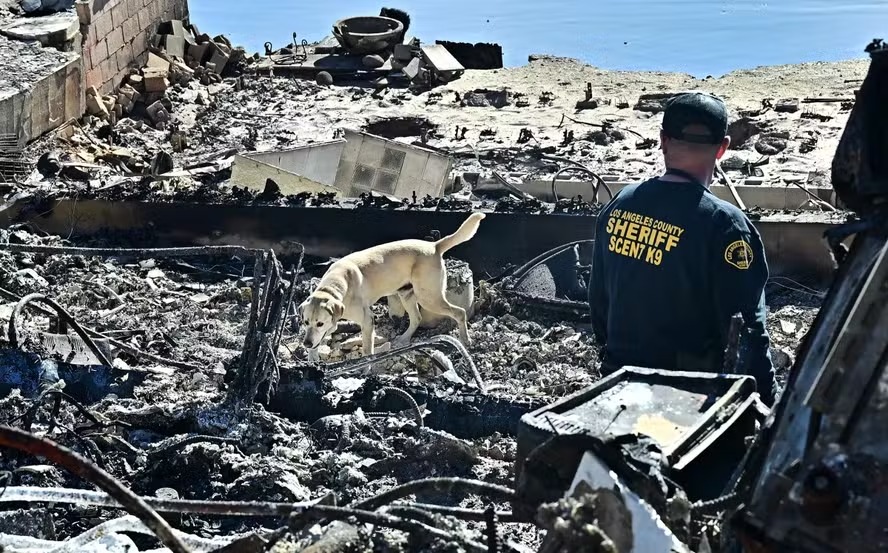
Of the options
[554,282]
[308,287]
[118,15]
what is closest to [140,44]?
[118,15]

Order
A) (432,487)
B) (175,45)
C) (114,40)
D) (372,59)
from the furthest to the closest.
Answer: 1. (372,59)
2. (175,45)
3. (114,40)
4. (432,487)

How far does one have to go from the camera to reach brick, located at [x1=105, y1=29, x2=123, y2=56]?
17562 mm

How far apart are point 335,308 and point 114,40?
37.0ft

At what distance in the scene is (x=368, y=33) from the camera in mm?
21453

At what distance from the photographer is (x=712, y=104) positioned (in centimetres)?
398

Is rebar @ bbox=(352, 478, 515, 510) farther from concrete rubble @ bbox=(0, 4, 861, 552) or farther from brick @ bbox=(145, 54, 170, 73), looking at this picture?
brick @ bbox=(145, 54, 170, 73)

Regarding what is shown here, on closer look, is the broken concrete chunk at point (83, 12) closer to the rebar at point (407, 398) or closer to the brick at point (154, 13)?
the brick at point (154, 13)

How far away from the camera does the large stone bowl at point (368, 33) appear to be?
68.4 ft

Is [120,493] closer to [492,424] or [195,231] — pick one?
[492,424]

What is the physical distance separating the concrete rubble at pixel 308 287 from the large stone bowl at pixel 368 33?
0.12 meters

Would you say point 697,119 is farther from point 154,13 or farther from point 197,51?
point 197,51

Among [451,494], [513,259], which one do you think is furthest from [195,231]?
[451,494]

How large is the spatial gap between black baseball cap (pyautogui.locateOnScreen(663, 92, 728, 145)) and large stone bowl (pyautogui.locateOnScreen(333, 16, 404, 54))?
17.4m

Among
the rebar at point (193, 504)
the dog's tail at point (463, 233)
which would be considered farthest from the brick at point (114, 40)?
the rebar at point (193, 504)
